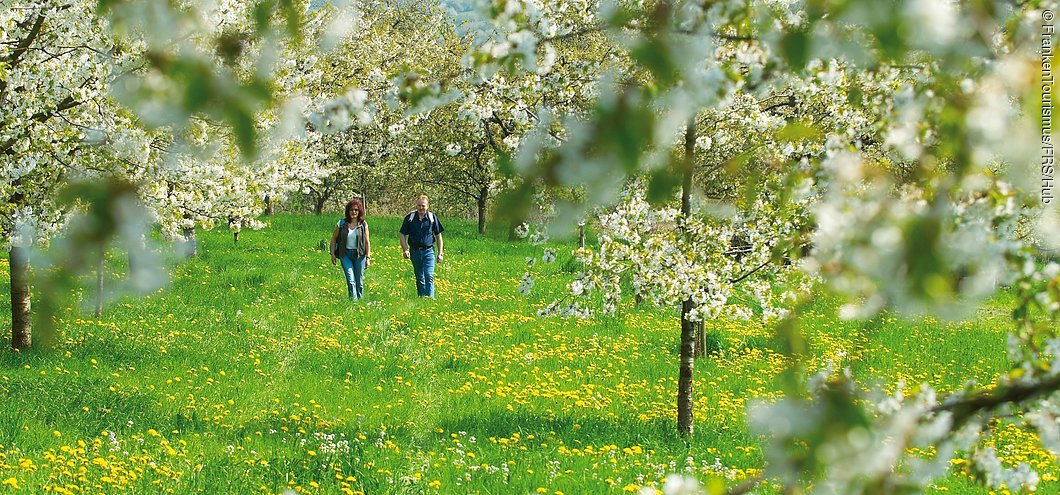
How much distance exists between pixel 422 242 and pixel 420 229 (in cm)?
26

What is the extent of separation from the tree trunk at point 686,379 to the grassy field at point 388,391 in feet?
0.50

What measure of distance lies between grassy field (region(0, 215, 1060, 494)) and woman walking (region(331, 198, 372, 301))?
0.36 metres

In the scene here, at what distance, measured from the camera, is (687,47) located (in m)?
1.23

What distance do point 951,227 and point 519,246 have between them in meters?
22.5

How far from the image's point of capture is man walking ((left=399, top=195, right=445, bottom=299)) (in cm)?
1419

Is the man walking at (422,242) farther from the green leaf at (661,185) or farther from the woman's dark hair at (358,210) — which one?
the green leaf at (661,185)

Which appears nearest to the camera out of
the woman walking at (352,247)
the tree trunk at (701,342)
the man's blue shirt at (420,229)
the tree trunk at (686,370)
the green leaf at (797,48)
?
the green leaf at (797,48)

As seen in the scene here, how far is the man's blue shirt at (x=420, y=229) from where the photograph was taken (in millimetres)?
14180

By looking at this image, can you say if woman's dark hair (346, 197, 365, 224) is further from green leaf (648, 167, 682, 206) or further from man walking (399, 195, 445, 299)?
green leaf (648, 167, 682, 206)

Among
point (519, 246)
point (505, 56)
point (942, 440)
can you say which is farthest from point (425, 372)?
point (519, 246)

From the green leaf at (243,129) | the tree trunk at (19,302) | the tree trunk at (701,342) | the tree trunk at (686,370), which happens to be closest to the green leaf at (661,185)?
the green leaf at (243,129)

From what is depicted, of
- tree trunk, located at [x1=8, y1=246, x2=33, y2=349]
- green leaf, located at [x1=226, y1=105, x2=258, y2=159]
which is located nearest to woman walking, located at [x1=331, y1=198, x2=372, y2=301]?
Answer: tree trunk, located at [x1=8, y1=246, x2=33, y2=349]

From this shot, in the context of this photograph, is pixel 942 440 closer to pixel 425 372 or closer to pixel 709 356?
pixel 425 372

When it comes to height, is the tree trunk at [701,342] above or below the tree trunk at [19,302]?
below
